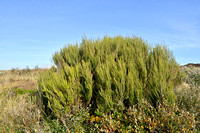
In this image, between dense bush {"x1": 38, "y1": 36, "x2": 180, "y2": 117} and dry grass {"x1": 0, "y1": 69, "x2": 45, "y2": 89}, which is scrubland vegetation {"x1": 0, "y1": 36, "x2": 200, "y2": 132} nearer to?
dense bush {"x1": 38, "y1": 36, "x2": 180, "y2": 117}

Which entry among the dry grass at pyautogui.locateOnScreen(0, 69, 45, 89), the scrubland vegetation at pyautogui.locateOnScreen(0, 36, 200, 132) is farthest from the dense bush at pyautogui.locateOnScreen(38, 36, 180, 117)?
the dry grass at pyautogui.locateOnScreen(0, 69, 45, 89)

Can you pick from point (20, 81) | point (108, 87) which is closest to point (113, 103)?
point (108, 87)

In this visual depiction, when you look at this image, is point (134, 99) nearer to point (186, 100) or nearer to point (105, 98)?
point (105, 98)

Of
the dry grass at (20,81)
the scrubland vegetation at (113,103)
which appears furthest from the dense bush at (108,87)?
the dry grass at (20,81)

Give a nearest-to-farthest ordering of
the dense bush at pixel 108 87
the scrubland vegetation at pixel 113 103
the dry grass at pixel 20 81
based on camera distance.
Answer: the scrubland vegetation at pixel 113 103 < the dense bush at pixel 108 87 < the dry grass at pixel 20 81

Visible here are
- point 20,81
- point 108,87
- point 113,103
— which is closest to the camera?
point 113,103

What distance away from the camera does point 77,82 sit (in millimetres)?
5926

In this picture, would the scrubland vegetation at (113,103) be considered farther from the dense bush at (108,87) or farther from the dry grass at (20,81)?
the dry grass at (20,81)

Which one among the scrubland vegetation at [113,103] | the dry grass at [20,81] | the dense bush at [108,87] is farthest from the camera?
the dry grass at [20,81]

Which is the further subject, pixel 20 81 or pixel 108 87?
pixel 20 81

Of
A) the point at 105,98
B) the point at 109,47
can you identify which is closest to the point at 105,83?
the point at 105,98

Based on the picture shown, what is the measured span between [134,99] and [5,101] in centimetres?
642

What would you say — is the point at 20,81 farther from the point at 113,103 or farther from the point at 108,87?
the point at 113,103

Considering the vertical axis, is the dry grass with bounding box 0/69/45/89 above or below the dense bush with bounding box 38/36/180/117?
above
